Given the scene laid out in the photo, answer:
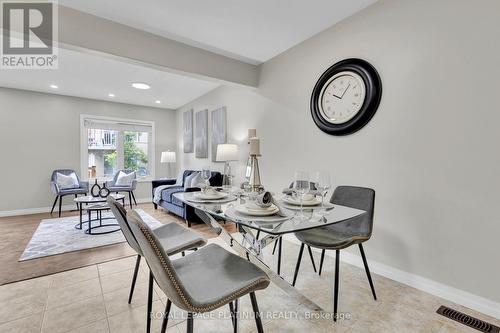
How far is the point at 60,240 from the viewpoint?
10.5 feet

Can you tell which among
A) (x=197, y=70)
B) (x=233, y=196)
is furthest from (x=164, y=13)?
(x=233, y=196)

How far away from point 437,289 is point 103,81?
17.7 ft

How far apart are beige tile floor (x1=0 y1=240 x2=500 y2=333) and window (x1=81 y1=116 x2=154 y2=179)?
4.03 meters

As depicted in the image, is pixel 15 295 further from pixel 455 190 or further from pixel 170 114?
pixel 170 114

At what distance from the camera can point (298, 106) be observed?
3020 millimetres

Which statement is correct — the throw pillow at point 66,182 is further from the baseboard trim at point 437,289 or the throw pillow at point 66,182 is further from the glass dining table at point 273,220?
the baseboard trim at point 437,289

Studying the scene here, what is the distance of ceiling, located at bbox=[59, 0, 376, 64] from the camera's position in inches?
88.3

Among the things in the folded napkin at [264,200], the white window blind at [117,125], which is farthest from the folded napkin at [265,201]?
the white window blind at [117,125]

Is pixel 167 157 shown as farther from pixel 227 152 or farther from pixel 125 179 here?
pixel 227 152

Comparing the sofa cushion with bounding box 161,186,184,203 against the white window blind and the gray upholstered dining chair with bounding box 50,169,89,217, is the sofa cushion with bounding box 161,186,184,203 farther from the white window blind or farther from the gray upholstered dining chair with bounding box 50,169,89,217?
the white window blind

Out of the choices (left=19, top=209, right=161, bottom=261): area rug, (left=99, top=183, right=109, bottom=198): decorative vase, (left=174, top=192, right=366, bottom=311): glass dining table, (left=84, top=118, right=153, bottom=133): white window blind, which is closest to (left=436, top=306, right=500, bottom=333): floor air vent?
(left=174, top=192, right=366, bottom=311): glass dining table

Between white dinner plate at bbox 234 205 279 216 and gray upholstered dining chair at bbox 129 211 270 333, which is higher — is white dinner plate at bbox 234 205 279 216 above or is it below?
above

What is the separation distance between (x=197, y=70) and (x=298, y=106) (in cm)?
142

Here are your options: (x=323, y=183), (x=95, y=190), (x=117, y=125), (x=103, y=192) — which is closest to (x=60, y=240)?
(x=103, y=192)
